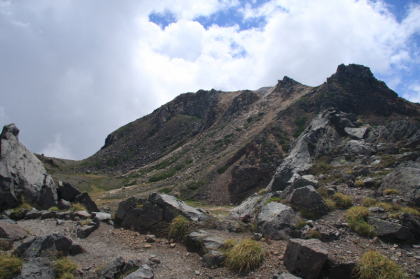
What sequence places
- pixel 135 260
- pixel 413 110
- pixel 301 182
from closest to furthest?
pixel 135 260
pixel 301 182
pixel 413 110

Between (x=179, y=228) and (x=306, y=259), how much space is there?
6.03 meters

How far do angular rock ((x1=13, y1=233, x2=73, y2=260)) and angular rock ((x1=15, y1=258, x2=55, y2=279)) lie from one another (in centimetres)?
43

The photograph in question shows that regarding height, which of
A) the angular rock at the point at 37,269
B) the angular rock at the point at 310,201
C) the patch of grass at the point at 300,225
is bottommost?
the angular rock at the point at 37,269

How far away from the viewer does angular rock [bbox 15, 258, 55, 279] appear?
23.0 feet

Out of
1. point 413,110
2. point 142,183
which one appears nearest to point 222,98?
point 142,183

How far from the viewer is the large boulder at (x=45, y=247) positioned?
26.2 feet

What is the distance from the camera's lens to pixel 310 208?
1084 cm

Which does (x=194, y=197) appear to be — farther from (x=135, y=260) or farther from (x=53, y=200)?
(x=135, y=260)

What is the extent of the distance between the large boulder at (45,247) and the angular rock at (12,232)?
1886mm

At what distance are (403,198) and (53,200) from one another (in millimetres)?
22337

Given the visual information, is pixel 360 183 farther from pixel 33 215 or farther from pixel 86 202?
pixel 33 215

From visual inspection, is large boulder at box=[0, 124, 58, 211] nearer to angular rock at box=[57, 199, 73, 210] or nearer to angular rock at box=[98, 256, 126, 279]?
angular rock at box=[57, 199, 73, 210]

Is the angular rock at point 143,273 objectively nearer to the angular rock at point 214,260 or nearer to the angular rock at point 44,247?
the angular rock at point 214,260

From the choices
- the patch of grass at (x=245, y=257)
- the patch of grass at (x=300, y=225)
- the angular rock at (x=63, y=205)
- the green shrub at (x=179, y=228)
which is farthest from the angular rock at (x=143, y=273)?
the angular rock at (x=63, y=205)
